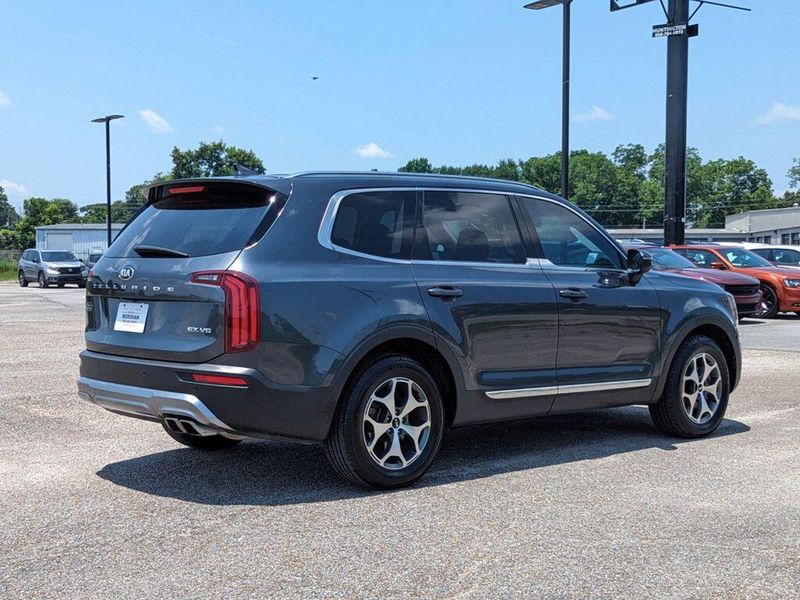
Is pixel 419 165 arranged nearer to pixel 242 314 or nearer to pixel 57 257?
pixel 57 257

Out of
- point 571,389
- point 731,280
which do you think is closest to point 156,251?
point 571,389

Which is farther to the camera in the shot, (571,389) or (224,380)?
(571,389)

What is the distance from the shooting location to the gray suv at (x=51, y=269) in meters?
40.4

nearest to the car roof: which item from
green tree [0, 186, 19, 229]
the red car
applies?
the red car

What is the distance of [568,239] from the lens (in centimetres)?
683

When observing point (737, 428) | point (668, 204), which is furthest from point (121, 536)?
point (668, 204)

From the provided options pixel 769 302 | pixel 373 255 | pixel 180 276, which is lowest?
pixel 769 302

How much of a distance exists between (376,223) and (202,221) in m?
0.99

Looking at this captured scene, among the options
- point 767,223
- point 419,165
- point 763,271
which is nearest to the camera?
point 763,271

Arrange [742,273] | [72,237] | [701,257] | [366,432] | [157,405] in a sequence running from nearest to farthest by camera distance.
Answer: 1. [157,405]
2. [366,432]
3. [742,273]
4. [701,257]
5. [72,237]

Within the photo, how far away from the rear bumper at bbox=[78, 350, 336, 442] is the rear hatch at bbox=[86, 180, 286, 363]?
10 centimetres

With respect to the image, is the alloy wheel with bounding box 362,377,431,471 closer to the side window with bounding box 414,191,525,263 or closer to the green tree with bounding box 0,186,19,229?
the side window with bounding box 414,191,525,263

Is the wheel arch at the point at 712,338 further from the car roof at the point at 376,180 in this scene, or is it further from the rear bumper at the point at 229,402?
the rear bumper at the point at 229,402

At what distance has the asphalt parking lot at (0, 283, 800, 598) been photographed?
4.12 meters
